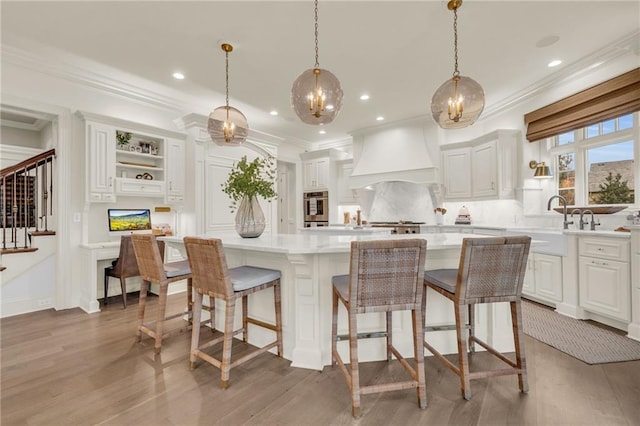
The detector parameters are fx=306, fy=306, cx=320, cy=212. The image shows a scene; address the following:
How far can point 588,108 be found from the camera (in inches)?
140

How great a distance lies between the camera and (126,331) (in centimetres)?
296

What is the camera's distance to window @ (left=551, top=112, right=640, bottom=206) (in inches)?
132

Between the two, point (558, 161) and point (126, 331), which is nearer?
point (126, 331)

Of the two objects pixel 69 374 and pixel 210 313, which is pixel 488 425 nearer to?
pixel 210 313

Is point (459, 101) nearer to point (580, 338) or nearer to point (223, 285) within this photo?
point (223, 285)

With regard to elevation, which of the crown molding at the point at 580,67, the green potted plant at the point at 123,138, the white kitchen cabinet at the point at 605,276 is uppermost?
the crown molding at the point at 580,67

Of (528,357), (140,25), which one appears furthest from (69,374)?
(528,357)

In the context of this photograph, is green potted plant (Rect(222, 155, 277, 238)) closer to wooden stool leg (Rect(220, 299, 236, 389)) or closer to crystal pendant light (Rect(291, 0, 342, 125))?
crystal pendant light (Rect(291, 0, 342, 125))

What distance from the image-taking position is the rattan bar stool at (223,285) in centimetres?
197

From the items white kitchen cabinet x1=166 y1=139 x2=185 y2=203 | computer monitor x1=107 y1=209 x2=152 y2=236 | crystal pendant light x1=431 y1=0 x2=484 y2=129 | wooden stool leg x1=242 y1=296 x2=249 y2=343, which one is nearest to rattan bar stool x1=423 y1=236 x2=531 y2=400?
crystal pendant light x1=431 y1=0 x2=484 y2=129

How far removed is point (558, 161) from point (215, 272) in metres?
4.73

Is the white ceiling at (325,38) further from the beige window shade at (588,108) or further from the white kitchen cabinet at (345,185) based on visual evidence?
the white kitchen cabinet at (345,185)

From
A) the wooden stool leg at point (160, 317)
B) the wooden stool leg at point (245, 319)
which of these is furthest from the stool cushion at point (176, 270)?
the wooden stool leg at point (245, 319)

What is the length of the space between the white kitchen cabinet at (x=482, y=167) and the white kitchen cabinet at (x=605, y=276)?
5.38ft
